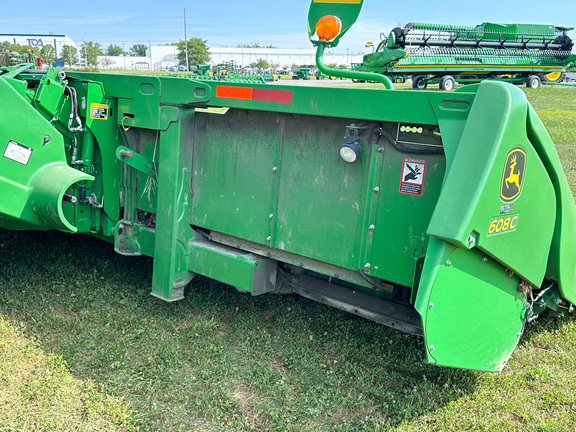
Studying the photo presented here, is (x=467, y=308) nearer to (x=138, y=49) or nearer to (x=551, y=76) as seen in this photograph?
(x=551, y=76)

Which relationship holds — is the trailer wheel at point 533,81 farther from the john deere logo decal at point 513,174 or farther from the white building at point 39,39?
the white building at point 39,39

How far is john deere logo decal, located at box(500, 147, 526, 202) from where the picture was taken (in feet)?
8.11

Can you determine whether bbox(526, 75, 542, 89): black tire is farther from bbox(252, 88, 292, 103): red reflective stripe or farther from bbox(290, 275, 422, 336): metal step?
bbox(252, 88, 292, 103): red reflective stripe

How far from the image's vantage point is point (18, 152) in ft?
11.1

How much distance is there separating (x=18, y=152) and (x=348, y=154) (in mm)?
1912

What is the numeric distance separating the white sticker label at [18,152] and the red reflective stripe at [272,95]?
4.51ft

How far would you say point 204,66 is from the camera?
14.9 meters

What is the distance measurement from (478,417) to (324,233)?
1184mm

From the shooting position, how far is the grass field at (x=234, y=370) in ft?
9.18

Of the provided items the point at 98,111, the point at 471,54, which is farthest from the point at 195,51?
the point at 98,111

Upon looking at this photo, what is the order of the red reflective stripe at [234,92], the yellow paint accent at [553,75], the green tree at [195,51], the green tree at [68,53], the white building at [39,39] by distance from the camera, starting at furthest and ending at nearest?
the green tree at [195,51]
the green tree at [68,53]
the white building at [39,39]
the yellow paint accent at [553,75]
the red reflective stripe at [234,92]

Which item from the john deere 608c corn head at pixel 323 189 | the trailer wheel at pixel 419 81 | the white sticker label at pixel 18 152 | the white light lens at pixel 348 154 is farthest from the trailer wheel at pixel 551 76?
the white sticker label at pixel 18 152

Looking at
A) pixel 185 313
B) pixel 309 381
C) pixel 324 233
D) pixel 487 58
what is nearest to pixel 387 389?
pixel 309 381

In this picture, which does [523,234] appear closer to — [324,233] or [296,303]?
[324,233]
